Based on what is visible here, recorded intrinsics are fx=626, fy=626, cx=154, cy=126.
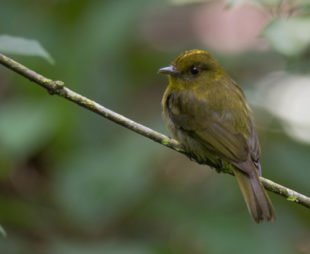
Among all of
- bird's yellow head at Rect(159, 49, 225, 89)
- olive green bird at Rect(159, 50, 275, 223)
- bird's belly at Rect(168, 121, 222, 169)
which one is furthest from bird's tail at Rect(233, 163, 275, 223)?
bird's yellow head at Rect(159, 49, 225, 89)

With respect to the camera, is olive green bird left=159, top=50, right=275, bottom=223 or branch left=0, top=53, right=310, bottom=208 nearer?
branch left=0, top=53, right=310, bottom=208

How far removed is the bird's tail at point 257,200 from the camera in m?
3.07

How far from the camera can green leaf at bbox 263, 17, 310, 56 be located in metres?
2.57

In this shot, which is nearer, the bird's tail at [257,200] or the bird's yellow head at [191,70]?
the bird's tail at [257,200]

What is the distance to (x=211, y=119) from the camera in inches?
143

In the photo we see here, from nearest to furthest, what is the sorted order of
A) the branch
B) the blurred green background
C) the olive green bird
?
the branch
the olive green bird
the blurred green background

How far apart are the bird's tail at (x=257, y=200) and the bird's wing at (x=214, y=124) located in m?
0.26

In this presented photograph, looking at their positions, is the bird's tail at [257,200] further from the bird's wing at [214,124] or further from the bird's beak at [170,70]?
the bird's beak at [170,70]

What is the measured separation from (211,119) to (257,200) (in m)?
0.72

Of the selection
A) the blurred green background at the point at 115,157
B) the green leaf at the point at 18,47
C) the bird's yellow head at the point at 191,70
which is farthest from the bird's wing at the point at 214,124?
the green leaf at the point at 18,47

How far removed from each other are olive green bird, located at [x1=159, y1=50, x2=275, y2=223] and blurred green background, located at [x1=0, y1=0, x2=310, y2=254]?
0.19m

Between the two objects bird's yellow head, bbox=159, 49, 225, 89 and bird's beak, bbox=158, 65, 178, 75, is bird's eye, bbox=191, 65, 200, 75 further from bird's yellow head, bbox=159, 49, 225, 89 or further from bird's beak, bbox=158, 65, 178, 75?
bird's beak, bbox=158, 65, 178, 75

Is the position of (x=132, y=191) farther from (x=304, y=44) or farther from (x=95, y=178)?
(x=304, y=44)

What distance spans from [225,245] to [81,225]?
0.92 meters
